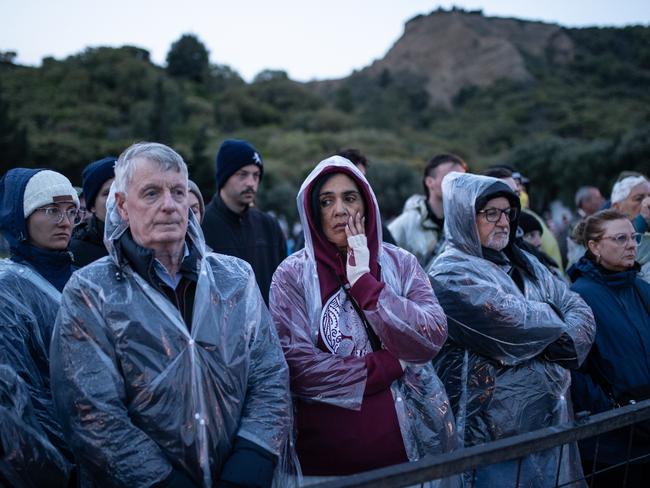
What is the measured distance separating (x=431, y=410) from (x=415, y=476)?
798mm

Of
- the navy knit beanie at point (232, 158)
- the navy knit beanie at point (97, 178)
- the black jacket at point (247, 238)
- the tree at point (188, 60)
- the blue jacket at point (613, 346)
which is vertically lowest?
the blue jacket at point (613, 346)

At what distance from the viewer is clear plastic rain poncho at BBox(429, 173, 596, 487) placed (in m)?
2.83

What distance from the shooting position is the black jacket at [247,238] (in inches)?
169

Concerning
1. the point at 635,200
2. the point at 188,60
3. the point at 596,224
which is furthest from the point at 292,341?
the point at 188,60

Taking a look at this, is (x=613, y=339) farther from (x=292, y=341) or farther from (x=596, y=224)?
(x=292, y=341)

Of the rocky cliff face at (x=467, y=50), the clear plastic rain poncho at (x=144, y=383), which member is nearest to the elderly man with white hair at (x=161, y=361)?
the clear plastic rain poncho at (x=144, y=383)

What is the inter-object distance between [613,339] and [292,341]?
201 cm

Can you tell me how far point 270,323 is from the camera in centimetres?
229

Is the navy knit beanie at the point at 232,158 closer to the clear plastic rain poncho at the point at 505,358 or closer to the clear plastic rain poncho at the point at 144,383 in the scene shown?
the clear plastic rain poncho at the point at 505,358

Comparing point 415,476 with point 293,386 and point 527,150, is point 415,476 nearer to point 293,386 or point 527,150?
point 293,386

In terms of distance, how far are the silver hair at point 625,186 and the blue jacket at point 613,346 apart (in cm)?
165

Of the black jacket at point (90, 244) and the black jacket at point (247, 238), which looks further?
the black jacket at point (247, 238)

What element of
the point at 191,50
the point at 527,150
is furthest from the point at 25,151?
the point at 191,50

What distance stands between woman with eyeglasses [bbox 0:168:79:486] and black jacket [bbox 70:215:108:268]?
0.62 meters
